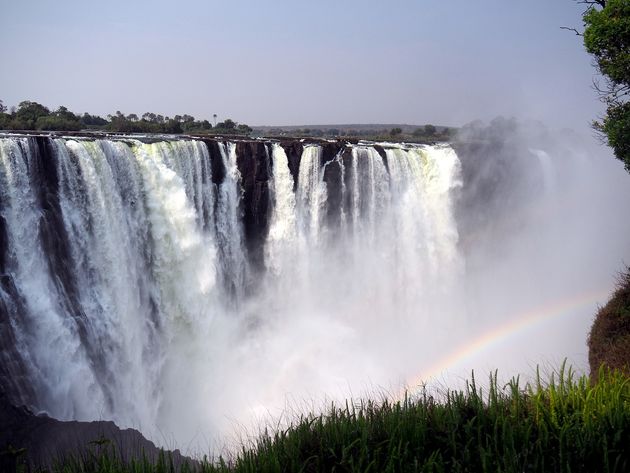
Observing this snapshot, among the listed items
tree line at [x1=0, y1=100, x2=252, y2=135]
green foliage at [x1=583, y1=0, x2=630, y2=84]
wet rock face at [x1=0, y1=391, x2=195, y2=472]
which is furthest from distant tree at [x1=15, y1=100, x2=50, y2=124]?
green foliage at [x1=583, y1=0, x2=630, y2=84]

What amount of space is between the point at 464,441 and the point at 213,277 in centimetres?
974

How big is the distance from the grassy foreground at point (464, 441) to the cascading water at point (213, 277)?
2020 millimetres

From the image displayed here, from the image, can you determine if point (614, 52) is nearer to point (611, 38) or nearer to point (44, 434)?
point (611, 38)

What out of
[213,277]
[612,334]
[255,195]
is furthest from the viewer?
[255,195]

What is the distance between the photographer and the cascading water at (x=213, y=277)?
30.7 ft

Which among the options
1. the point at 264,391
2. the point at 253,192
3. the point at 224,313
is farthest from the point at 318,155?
the point at 264,391

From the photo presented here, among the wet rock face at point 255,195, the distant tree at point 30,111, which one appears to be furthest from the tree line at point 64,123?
the wet rock face at point 255,195

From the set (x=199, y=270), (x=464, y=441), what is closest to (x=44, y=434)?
(x=464, y=441)

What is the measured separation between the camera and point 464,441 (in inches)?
173

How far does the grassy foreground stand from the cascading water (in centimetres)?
202

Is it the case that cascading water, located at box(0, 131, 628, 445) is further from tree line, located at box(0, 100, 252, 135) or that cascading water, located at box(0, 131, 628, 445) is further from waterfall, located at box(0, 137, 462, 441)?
tree line, located at box(0, 100, 252, 135)

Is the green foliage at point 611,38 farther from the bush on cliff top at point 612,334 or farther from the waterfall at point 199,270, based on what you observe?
the waterfall at point 199,270

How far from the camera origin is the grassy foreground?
12.6 ft

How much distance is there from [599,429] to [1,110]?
86.5 feet
